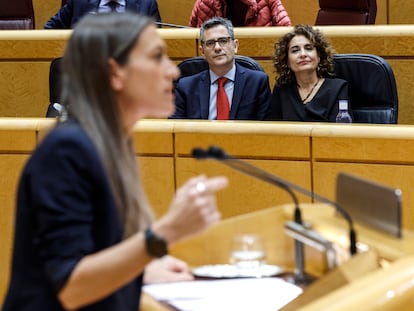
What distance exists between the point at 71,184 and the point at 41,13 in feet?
13.9

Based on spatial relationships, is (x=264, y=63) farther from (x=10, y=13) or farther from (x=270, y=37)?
(x=10, y=13)

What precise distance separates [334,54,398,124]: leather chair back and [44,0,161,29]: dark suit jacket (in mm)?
1253

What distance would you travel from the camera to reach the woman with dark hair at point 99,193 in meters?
1.04

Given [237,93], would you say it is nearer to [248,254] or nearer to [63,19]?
[63,19]

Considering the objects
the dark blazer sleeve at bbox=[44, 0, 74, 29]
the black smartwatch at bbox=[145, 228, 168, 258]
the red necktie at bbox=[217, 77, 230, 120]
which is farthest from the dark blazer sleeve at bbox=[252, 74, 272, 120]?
the black smartwatch at bbox=[145, 228, 168, 258]

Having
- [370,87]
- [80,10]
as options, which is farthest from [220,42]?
[80,10]

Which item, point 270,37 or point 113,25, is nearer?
point 113,25

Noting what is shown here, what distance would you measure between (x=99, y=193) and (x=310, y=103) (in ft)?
6.93

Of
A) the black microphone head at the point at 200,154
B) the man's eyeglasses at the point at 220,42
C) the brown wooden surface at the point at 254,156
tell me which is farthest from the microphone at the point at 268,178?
the man's eyeglasses at the point at 220,42

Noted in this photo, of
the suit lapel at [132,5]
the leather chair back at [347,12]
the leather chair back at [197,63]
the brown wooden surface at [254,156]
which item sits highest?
the suit lapel at [132,5]

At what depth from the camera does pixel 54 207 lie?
3.43 ft

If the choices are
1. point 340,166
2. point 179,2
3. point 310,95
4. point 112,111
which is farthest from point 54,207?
point 179,2

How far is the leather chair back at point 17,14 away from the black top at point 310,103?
1721 millimetres

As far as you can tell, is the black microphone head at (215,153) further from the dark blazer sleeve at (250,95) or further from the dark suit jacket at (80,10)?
the dark suit jacket at (80,10)
